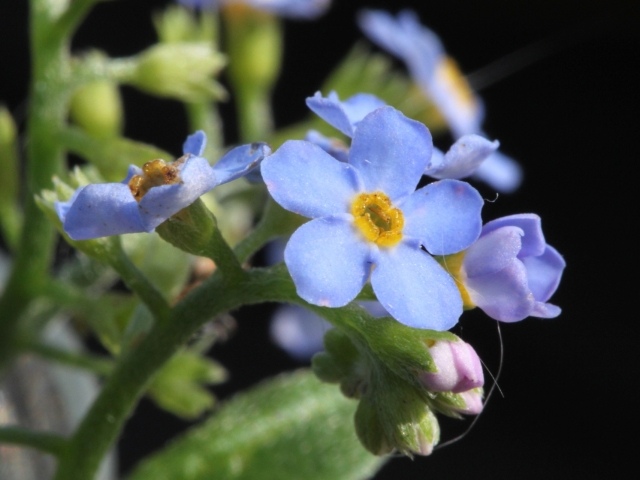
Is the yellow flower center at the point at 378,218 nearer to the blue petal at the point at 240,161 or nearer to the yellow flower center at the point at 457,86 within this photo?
the blue petal at the point at 240,161

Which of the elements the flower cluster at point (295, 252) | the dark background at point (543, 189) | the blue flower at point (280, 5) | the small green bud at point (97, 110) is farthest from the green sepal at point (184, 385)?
the dark background at point (543, 189)

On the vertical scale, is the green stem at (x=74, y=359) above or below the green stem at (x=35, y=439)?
below

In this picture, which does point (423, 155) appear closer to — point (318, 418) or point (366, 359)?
point (366, 359)

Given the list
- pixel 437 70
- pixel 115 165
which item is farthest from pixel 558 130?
pixel 115 165

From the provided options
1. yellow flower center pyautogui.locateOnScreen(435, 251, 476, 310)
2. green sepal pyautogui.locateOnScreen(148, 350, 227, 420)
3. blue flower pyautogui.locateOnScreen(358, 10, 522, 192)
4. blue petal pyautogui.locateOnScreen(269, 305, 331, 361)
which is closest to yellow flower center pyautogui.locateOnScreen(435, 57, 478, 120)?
blue flower pyautogui.locateOnScreen(358, 10, 522, 192)

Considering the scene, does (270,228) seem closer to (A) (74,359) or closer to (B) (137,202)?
(B) (137,202)
